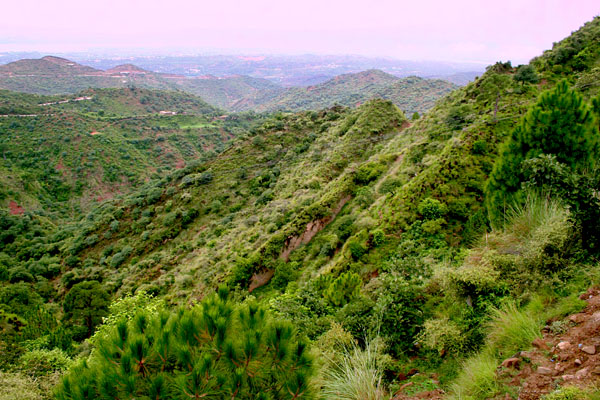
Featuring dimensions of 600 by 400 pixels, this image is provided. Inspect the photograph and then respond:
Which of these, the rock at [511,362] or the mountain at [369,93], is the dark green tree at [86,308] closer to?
the rock at [511,362]

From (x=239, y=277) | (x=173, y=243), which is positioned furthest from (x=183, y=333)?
(x=173, y=243)

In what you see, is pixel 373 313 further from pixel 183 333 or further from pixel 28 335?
pixel 28 335

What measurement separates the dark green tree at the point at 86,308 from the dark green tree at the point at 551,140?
25074 millimetres

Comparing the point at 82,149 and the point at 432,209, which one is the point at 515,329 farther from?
the point at 82,149

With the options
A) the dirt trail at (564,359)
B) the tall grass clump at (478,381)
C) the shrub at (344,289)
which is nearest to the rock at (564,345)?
the dirt trail at (564,359)

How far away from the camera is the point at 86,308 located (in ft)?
73.7

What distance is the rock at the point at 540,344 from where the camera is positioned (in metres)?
4.04

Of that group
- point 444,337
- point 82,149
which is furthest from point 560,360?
point 82,149

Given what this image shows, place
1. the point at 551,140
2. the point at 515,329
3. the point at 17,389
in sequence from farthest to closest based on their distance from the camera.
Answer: the point at 551,140 < the point at 17,389 < the point at 515,329

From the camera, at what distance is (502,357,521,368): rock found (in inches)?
157

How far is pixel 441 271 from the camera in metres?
6.62

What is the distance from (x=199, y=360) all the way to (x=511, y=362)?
4.00 meters

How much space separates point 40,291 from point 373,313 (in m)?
36.3

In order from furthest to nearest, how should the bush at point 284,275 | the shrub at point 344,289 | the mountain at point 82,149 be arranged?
1. the mountain at point 82,149
2. the bush at point 284,275
3. the shrub at point 344,289
